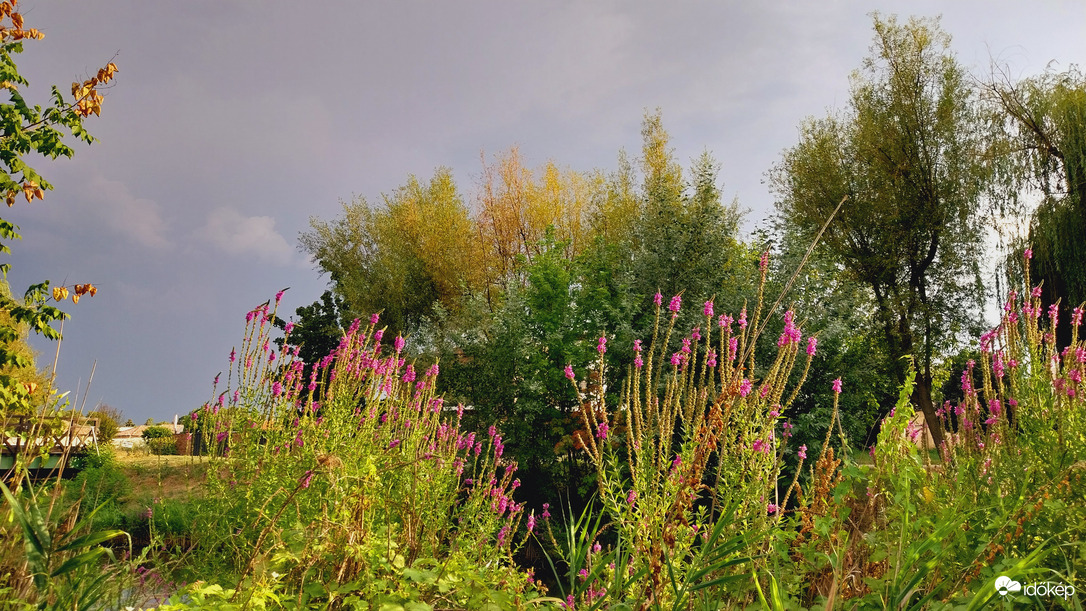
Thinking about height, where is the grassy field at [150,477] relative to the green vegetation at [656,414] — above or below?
below

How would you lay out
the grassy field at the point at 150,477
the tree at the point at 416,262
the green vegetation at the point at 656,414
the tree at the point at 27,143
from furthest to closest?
the tree at the point at 416,262 → the grassy field at the point at 150,477 → the tree at the point at 27,143 → the green vegetation at the point at 656,414

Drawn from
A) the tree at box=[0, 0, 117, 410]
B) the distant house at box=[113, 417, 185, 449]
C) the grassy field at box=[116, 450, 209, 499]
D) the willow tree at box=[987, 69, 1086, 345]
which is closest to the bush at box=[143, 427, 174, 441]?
the distant house at box=[113, 417, 185, 449]

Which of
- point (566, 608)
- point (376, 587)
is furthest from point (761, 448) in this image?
point (376, 587)

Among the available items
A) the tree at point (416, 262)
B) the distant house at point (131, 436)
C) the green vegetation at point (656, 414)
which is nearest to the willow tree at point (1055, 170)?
the green vegetation at point (656, 414)

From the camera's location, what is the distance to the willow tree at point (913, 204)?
16500 mm

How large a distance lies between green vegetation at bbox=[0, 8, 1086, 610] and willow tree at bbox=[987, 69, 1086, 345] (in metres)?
0.08

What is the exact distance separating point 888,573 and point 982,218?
17465 millimetres

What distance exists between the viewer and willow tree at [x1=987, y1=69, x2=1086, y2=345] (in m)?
14.0

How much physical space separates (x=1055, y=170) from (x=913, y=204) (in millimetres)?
2867

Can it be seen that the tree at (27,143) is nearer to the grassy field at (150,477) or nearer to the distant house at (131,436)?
the grassy field at (150,477)

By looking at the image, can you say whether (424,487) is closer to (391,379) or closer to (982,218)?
(391,379)

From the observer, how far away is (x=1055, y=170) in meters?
15.1

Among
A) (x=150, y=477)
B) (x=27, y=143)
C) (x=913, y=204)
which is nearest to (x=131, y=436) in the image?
(x=150, y=477)

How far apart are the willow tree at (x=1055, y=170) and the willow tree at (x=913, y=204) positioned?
38.7 inches
